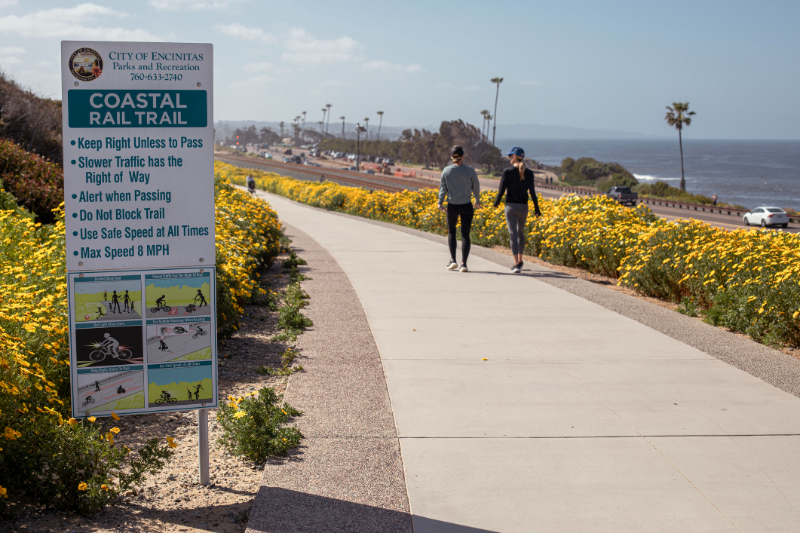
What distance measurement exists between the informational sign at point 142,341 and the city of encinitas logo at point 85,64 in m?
0.98

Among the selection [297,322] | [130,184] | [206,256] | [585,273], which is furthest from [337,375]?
[585,273]

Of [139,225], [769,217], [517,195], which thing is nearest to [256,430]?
[139,225]

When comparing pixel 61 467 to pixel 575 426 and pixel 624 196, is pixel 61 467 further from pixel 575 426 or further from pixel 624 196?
pixel 624 196

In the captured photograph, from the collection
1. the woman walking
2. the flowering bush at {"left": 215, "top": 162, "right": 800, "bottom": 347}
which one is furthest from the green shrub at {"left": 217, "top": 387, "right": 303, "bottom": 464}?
the woman walking

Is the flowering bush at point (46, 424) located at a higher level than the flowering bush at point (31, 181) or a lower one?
lower

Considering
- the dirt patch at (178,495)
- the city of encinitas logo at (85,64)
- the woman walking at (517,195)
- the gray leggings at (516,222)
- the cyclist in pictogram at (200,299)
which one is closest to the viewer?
the dirt patch at (178,495)

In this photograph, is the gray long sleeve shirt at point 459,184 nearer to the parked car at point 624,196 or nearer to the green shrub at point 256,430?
the green shrub at point 256,430

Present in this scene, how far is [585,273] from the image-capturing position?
34.8ft

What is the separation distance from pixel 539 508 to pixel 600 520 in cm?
29

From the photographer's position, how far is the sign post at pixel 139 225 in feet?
11.0

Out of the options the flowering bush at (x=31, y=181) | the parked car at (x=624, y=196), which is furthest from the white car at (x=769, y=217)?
the flowering bush at (x=31, y=181)

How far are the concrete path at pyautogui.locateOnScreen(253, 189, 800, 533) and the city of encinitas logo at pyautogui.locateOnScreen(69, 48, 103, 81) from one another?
103 inches

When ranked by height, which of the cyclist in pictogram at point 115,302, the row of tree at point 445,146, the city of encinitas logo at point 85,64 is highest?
the row of tree at point 445,146

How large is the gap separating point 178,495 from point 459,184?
21.6 ft
